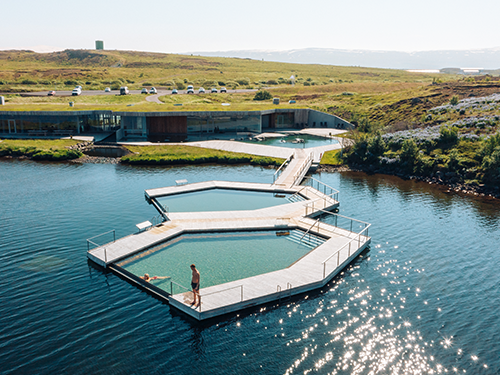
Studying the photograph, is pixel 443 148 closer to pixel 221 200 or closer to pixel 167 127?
pixel 221 200

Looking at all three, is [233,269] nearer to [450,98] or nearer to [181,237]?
[181,237]

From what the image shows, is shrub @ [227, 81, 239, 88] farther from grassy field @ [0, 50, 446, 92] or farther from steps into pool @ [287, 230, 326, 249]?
steps into pool @ [287, 230, 326, 249]

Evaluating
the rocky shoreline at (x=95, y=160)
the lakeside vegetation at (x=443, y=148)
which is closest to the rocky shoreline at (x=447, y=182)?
the lakeside vegetation at (x=443, y=148)

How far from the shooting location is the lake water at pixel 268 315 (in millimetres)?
17891

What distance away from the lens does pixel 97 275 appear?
24.4 metres

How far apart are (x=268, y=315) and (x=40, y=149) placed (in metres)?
46.2

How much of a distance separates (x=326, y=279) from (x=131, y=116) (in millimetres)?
50045

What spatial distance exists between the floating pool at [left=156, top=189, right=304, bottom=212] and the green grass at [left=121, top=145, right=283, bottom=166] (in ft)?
43.4

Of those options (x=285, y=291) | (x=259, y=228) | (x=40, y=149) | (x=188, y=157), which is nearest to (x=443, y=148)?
(x=188, y=157)

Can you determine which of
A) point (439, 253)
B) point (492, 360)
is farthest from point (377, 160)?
point (492, 360)

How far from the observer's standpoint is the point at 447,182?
46.8 m

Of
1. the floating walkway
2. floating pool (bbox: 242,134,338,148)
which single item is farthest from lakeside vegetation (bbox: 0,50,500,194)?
the floating walkway

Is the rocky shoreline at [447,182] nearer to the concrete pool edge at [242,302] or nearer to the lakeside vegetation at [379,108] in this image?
the lakeside vegetation at [379,108]

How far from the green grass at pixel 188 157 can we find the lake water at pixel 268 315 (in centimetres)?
1802
